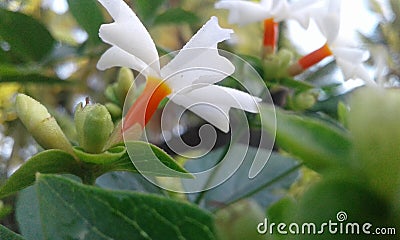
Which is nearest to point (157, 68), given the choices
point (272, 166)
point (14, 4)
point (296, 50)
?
point (272, 166)

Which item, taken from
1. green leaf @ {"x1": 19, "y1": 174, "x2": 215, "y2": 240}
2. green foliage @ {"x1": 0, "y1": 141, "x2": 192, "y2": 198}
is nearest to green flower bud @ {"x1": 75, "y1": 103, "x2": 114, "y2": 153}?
green foliage @ {"x1": 0, "y1": 141, "x2": 192, "y2": 198}

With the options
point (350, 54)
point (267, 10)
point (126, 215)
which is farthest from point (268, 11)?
point (126, 215)

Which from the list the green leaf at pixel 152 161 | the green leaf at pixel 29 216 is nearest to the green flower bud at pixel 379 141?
the green leaf at pixel 152 161

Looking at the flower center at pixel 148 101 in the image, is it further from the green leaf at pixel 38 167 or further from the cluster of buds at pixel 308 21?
the cluster of buds at pixel 308 21

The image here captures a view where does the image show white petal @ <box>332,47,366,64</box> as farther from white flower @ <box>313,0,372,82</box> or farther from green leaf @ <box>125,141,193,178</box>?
green leaf @ <box>125,141,193,178</box>

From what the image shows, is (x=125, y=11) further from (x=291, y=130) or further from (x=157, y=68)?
(x=291, y=130)
